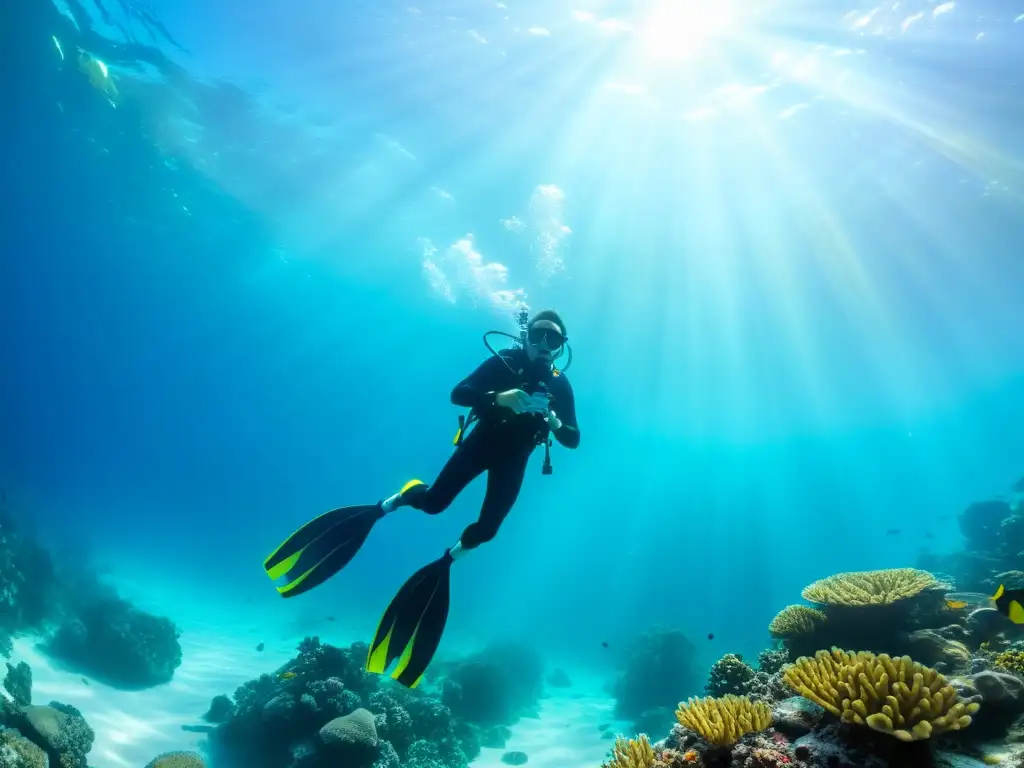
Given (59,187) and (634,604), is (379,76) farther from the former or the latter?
(634,604)

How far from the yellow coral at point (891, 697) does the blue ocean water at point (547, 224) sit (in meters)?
20.8

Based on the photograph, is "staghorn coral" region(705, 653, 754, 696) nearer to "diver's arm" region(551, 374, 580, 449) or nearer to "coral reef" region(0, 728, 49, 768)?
"diver's arm" region(551, 374, 580, 449)

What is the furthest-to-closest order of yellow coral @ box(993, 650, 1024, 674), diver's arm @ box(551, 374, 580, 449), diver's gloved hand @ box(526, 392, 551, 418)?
diver's arm @ box(551, 374, 580, 449), diver's gloved hand @ box(526, 392, 551, 418), yellow coral @ box(993, 650, 1024, 674)

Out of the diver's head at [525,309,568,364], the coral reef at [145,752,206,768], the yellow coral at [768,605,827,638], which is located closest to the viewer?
the yellow coral at [768,605,827,638]

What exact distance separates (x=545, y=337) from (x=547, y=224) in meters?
22.8

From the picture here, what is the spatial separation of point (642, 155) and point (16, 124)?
1441 inches

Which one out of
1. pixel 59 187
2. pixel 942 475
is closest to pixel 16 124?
pixel 59 187

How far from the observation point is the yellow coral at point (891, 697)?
279 cm

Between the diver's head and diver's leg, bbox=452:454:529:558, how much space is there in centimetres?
145

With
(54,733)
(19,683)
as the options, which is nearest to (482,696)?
(54,733)

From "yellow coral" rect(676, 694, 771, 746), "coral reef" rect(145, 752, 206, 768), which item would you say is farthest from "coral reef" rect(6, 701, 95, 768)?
"yellow coral" rect(676, 694, 771, 746)

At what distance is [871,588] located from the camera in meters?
5.89

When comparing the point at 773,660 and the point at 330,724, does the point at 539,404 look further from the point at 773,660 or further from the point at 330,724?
the point at 330,724

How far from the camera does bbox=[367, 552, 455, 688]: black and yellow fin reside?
17.4ft
